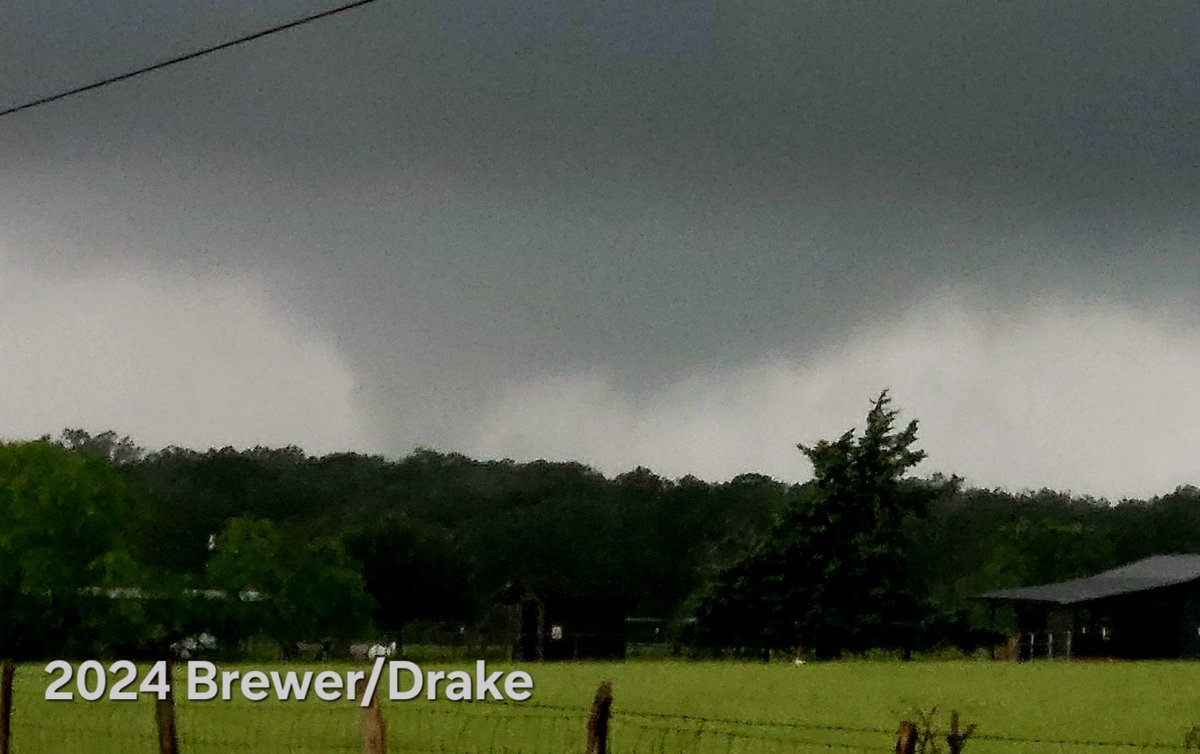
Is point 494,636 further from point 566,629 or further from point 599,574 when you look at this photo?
point 599,574

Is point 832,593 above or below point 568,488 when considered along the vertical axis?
below

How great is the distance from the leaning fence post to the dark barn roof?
188ft

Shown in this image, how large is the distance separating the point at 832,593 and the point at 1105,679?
2815 cm

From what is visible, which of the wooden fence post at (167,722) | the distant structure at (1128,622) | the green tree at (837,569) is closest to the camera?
the wooden fence post at (167,722)

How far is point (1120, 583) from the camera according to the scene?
74.9 meters

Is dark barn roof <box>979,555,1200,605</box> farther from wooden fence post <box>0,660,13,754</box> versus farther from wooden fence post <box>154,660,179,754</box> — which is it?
wooden fence post <box>154,660,179,754</box>

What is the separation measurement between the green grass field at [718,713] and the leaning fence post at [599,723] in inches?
95.5

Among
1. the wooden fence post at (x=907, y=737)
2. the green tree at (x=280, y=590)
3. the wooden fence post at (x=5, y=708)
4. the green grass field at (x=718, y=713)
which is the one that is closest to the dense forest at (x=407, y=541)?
the green tree at (x=280, y=590)

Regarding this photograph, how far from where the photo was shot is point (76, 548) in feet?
Result: 238

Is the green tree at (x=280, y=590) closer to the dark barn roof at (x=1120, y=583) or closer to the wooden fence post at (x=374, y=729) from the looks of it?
the dark barn roof at (x=1120, y=583)

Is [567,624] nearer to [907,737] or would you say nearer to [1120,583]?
[1120,583]

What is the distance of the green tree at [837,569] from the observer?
76000 millimetres

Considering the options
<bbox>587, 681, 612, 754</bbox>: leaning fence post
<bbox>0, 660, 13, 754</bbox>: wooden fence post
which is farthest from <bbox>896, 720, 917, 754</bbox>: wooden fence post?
<bbox>0, 660, 13, 754</bbox>: wooden fence post

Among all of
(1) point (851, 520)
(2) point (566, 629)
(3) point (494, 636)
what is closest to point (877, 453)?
(1) point (851, 520)
